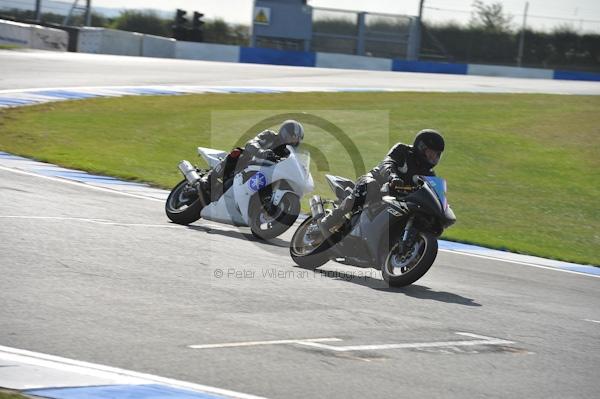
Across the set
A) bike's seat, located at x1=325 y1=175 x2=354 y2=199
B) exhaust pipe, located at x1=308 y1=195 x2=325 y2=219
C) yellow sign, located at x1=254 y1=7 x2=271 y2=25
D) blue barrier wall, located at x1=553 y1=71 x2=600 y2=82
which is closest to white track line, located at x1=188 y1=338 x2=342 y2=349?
exhaust pipe, located at x1=308 y1=195 x2=325 y2=219

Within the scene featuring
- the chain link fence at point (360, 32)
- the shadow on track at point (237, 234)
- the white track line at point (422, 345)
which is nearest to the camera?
the white track line at point (422, 345)

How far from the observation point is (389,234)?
8.98 metres

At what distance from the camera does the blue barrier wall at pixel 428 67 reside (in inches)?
1715

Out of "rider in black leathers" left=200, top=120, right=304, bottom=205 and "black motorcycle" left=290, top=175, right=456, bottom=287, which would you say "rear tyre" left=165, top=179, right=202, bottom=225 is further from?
"black motorcycle" left=290, top=175, right=456, bottom=287

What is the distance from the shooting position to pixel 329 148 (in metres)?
21.5

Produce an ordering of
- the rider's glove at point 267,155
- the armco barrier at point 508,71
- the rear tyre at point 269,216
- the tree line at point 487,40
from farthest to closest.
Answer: the armco barrier at point 508,71 → the tree line at point 487,40 → the rider's glove at point 267,155 → the rear tyre at point 269,216

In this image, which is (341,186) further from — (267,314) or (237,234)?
(267,314)

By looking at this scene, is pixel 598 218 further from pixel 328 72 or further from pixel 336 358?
pixel 328 72

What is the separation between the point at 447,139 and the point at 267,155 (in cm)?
1314

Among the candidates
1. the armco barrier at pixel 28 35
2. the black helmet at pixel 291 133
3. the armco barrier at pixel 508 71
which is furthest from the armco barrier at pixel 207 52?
the black helmet at pixel 291 133

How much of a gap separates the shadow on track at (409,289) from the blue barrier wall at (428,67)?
114ft

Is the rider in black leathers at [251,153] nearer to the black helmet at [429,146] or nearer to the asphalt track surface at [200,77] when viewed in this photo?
the black helmet at [429,146]

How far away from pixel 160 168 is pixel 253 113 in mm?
6654

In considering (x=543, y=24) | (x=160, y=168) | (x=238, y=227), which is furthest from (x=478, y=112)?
(x=543, y=24)
